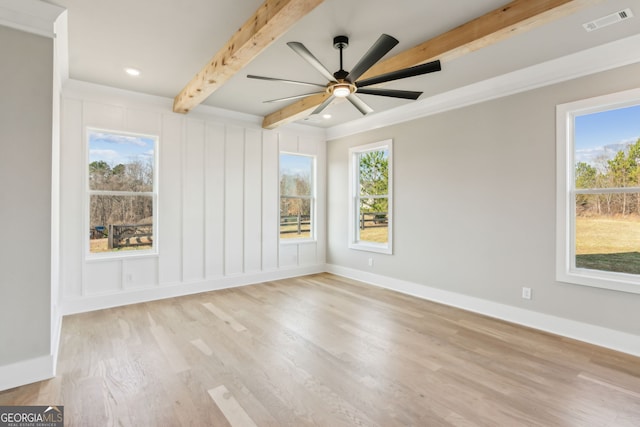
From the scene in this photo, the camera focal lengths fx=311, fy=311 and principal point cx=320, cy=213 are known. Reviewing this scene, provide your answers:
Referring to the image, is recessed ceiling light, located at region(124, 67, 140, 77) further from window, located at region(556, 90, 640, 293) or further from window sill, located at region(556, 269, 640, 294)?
window sill, located at region(556, 269, 640, 294)

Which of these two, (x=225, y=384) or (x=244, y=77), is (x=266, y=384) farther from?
(x=244, y=77)

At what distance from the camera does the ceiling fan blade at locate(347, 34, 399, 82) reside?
215cm

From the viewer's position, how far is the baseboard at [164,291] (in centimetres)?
385

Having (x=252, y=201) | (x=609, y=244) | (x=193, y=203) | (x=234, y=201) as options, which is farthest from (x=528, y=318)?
(x=193, y=203)

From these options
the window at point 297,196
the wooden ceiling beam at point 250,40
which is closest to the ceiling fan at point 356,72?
the wooden ceiling beam at point 250,40

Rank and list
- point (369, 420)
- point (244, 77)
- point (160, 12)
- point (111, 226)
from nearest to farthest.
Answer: point (369, 420), point (160, 12), point (244, 77), point (111, 226)

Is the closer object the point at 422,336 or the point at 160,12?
the point at 160,12

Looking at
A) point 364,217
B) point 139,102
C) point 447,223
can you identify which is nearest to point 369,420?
point 447,223

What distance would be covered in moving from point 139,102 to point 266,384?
156 inches

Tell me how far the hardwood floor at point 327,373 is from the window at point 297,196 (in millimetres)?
2242

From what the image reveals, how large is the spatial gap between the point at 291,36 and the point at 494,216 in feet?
9.95

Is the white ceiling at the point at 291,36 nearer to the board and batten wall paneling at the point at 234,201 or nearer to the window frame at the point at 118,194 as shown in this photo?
the window frame at the point at 118,194

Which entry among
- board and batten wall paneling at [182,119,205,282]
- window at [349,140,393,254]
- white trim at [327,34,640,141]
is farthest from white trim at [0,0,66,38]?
window at [349,140,393,254]

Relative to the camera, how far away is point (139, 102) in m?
4.25
